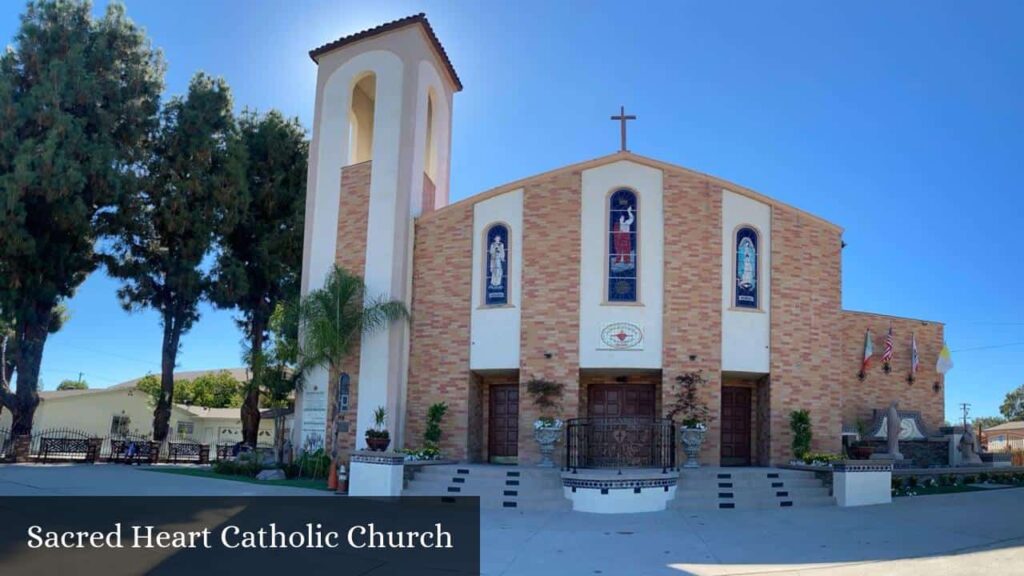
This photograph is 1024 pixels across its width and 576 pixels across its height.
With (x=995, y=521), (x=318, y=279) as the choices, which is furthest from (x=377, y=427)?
(x=995, y=521)

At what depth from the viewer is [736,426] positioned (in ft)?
70.0

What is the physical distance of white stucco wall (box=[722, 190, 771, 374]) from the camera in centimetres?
2034

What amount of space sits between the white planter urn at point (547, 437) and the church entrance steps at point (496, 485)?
100 centimetres

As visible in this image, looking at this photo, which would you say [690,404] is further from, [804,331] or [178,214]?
[178,214]

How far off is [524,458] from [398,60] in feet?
36.9

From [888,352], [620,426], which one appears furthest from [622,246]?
[888,352]

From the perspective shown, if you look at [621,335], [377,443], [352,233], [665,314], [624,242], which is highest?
[352,233]

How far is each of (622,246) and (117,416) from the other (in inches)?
1218

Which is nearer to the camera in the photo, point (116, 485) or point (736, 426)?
point (116, 485)

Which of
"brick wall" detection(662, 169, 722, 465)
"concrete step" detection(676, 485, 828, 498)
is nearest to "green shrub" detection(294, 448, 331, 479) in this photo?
"brick wall" detection(662, 169, 722, 465)

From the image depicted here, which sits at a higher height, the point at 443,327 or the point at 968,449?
the point at 443,327

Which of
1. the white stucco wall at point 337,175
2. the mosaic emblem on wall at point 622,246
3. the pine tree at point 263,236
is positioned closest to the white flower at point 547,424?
the mosaic emblem on wall at point 622,246

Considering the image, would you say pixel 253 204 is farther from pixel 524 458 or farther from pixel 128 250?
pixel 524 458

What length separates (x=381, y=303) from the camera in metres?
20.9
